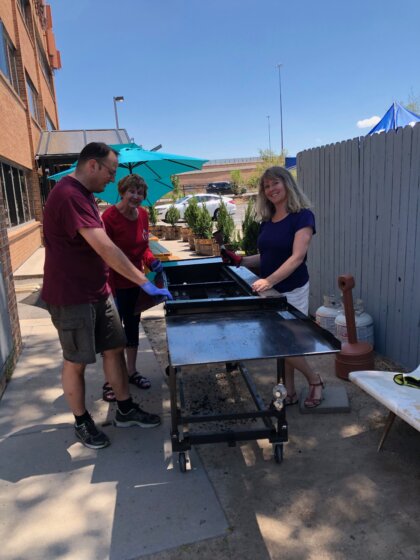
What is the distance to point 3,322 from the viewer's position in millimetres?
4266

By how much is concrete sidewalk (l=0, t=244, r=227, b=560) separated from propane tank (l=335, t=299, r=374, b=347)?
195 cm

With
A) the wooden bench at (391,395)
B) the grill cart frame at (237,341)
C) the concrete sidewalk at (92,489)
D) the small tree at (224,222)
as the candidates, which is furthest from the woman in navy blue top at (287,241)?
the small tree at (224,222)

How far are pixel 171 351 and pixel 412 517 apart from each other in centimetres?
155

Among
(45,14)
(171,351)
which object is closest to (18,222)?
(171,351)

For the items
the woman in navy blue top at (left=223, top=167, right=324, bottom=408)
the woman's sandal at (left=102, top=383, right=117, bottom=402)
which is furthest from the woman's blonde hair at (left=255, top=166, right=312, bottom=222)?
the woman's sandal at (left=102, top=383, right=117, bottom=402)

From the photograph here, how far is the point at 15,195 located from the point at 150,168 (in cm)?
734

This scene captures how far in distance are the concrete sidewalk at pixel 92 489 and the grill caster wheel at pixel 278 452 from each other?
0.47 meters

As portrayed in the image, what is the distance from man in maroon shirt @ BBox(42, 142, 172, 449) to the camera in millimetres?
2723

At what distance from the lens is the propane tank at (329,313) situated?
16.7 feet

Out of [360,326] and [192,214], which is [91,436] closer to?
[360,326]

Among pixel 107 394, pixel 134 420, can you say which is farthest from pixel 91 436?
pixel 107 394

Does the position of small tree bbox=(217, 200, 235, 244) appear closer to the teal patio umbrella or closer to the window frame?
the teal patio umbrella

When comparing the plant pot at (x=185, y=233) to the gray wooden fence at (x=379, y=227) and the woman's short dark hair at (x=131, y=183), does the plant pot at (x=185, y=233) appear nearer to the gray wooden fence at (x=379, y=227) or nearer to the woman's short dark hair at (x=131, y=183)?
the gray wooden fence at (x=379, y=227)

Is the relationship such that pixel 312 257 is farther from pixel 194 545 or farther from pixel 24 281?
pixel 24 281
